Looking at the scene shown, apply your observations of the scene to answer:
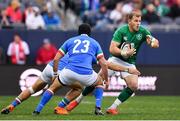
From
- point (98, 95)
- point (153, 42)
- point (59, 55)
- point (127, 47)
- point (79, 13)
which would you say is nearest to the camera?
point (59, 55)

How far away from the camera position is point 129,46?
49.8 ft

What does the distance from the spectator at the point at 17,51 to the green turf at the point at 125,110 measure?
359 cm

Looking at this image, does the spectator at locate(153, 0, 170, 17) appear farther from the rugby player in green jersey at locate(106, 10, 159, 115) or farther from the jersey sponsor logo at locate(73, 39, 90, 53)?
the jersey sponsor logo at locate(73, 39, 90, 53)

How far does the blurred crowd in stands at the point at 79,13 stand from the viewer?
2520 centimetres

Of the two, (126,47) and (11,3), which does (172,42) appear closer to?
(11,3)

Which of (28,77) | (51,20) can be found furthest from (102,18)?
(28,77)

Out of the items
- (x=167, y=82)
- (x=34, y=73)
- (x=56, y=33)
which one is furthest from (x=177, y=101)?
(x=56, y=33)

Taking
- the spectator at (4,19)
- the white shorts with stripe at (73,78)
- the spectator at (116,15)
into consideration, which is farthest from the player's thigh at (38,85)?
the spectator at (116,15)

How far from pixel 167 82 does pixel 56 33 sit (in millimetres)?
4544

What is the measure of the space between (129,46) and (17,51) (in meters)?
9.80

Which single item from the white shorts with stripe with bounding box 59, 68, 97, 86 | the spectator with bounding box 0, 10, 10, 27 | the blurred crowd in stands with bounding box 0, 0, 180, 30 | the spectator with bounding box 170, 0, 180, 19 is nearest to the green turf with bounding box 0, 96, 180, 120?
the white shorts with stripe with bounding box 59, 68, 97, 86

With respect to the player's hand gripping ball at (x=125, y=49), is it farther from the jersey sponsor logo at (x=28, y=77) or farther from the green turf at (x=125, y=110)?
the jersey sponsor logo at (x=28, y=77)

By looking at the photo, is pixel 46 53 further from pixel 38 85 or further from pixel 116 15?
pixel 38 85

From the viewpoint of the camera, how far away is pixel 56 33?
25.2m
